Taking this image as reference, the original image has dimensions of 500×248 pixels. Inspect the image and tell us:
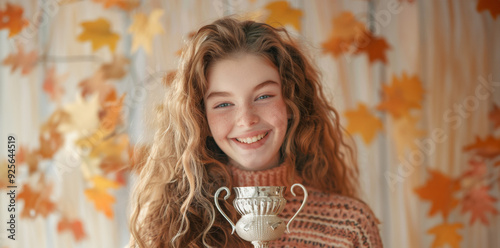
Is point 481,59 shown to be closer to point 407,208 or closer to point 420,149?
point 420,149

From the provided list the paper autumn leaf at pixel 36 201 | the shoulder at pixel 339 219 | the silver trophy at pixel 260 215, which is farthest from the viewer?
the paper autumn leaf at pixel 36 201

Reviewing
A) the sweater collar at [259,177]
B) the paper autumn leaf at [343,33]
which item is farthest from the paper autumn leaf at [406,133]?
the sweater collar at [259,177]

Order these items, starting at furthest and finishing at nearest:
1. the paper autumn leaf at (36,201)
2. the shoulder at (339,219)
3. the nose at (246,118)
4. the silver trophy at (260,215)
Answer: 1. the paper autumn leaf at (36,201)
2. the shoulder at (339,219)
3. the nose at (246,118)
4. the silver trophy at (260,215)

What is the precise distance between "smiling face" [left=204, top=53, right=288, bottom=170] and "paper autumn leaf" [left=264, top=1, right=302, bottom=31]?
0.60 metres

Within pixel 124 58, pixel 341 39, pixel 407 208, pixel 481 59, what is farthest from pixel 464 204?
pixel 124 58

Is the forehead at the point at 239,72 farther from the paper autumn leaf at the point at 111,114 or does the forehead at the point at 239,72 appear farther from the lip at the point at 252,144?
the paper autumn leaf at the point at 111,114

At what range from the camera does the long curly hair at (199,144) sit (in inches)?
50.8

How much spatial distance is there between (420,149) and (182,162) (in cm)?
96

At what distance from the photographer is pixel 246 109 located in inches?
48.8

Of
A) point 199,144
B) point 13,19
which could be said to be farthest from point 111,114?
point 199,144

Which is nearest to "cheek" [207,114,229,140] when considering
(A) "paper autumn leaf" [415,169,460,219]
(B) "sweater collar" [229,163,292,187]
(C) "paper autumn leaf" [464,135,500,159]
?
(B) "sweater collar" [229,163,292,187]

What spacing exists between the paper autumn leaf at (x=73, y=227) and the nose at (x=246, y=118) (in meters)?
0.90

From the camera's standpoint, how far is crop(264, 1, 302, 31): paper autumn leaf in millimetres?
1865

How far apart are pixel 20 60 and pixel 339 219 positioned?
1.25 m
